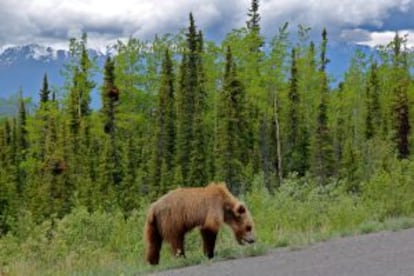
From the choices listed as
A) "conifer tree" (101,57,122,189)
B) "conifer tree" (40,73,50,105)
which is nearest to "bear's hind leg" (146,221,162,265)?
"conifer tree" (101,57,122,189)

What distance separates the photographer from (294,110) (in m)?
63.8

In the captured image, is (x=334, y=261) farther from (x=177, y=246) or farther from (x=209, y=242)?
(x=177, y=246)

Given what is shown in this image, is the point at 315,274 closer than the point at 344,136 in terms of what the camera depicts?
Yes

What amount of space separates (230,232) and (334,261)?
457 cm

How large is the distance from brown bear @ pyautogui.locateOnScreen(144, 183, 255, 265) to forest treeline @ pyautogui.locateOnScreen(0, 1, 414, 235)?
4192cm

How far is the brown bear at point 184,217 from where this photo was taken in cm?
1036

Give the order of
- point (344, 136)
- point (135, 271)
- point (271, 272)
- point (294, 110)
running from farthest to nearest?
point (344, 136)
point (294, 110)
point (135, 271)
point (271, 272)

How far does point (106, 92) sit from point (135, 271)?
55.6 metres

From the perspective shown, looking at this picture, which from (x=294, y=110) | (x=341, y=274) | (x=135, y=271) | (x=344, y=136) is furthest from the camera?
(x=344, y=136)

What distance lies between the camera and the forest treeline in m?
58.7

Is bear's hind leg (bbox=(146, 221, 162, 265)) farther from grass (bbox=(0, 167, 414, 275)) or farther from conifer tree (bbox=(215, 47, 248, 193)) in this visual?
conifer tree (bbox=(215, 47, 248, 193))

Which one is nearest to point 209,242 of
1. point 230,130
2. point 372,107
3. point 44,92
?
point 230,130

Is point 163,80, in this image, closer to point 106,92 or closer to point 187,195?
point 106,92

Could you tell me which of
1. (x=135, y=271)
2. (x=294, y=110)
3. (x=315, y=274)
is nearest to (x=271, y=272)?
(x=315, y=274)
